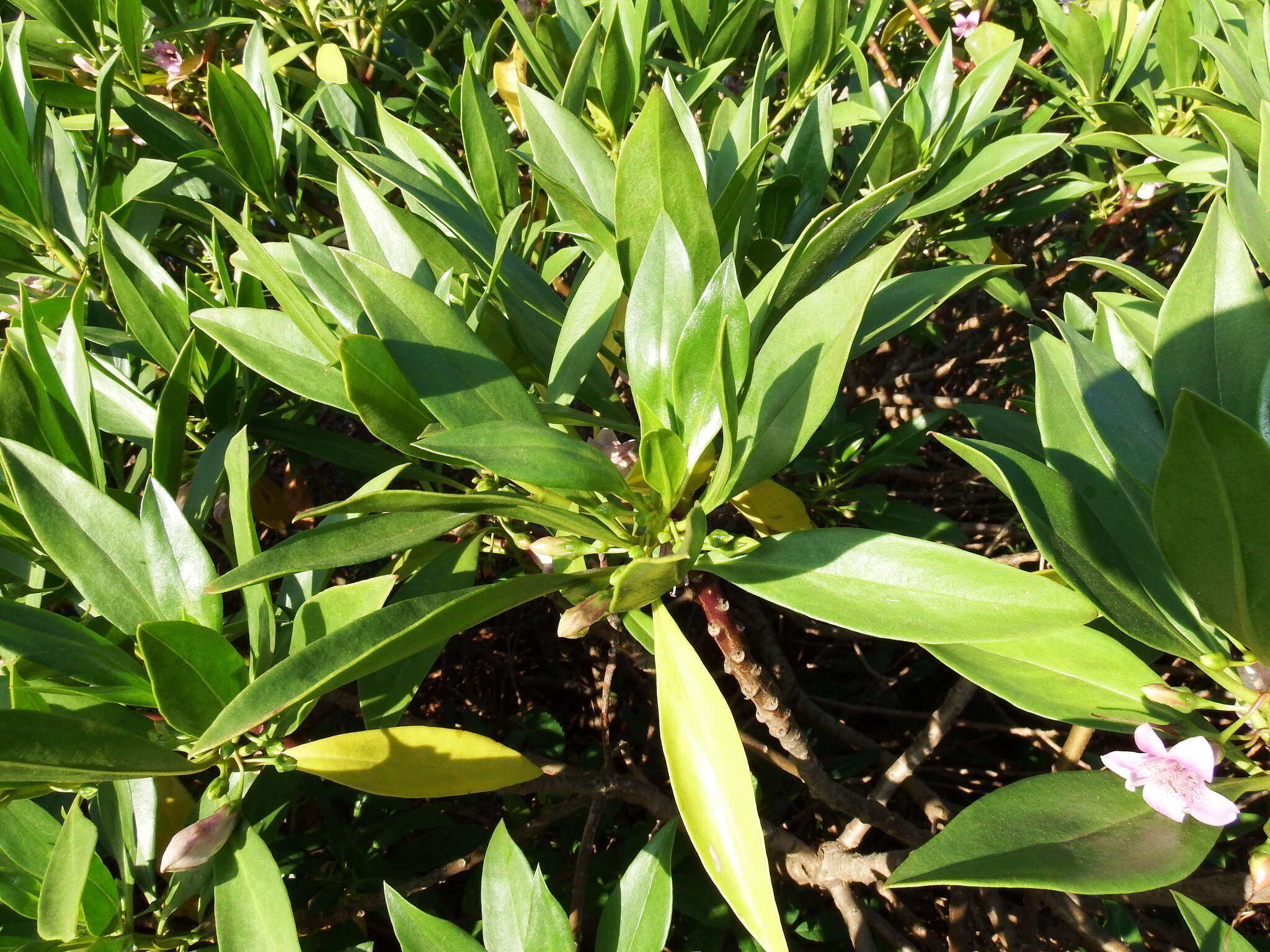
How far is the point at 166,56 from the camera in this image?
62.2 inches

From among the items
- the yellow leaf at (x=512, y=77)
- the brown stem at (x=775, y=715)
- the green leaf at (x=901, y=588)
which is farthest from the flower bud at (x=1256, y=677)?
the yellow leaf at (x=512, y=77)

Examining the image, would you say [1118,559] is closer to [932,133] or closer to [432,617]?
[432,617]

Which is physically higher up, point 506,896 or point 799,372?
point 799,372

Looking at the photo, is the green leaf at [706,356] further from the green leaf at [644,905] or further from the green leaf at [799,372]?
the green leaf at [644,905]

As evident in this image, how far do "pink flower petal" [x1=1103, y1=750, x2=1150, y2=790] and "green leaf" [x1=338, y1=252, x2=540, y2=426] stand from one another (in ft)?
1.67

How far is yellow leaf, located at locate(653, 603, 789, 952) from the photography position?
0.59 metres

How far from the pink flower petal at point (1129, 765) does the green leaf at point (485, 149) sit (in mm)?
821

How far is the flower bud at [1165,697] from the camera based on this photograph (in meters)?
0.69

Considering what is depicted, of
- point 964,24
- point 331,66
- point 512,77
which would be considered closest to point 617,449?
point 512,77

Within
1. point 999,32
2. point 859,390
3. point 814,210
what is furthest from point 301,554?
point 999,32

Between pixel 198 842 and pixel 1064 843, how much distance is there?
680 millimetres

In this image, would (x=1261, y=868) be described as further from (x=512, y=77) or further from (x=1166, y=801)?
(x=512, y=77)

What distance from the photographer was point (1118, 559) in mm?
696

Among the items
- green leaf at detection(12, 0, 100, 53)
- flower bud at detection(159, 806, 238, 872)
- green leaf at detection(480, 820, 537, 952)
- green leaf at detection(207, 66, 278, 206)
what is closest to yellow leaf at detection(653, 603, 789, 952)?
green leaf at detection(480, 820, 537, 952)
